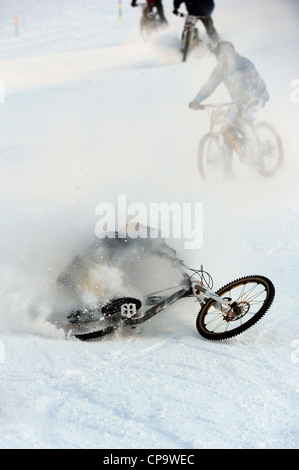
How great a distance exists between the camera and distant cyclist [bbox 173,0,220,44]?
13.8 m

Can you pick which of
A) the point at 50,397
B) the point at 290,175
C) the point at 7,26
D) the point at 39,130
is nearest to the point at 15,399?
the point at 50,397

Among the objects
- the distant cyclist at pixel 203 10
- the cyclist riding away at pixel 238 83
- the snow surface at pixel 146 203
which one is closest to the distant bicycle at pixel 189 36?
the distant cyclist at pixel 203 10

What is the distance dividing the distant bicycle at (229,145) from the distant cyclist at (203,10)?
19.7 feet

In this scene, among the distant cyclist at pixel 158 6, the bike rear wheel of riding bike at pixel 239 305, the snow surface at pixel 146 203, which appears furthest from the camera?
the distant cyclist at pixel 158 6

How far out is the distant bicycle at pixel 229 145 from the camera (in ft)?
28.2

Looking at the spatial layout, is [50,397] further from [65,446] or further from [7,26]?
[7,26]

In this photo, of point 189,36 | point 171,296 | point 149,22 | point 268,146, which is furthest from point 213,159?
point 149,22

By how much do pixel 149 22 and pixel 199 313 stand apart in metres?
13.2

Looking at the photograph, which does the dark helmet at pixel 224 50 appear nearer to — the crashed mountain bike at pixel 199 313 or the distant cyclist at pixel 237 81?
the distant cyclist at pixel 237 81

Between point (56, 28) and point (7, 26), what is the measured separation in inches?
93.5

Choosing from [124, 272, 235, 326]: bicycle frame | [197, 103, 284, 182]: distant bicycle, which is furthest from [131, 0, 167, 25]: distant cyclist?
Answer: [124, 272, 235, 326]: bicycle frame

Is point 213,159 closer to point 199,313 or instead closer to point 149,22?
point 199,313

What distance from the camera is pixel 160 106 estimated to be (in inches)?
532

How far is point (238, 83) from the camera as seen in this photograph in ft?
28.8
